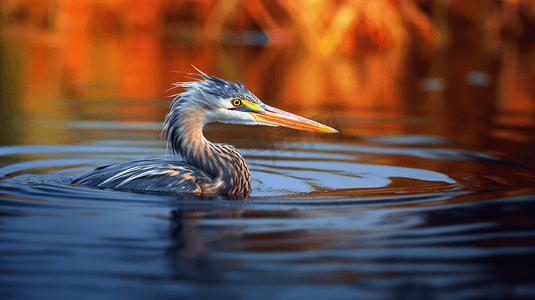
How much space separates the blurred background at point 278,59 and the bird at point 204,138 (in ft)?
2.78

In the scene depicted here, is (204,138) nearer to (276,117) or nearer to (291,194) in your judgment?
(276,117)

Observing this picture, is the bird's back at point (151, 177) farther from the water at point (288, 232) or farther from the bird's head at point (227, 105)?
the bird's head at point (227, 105)

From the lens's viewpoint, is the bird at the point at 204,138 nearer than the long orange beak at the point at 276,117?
Yes

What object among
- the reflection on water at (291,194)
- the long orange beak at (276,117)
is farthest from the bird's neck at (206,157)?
the long orange beak at (276,117)

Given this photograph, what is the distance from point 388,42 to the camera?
24609 millimetres

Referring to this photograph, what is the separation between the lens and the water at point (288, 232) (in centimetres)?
322

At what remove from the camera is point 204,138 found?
17.9 ft

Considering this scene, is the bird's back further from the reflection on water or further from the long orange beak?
the long orange beak

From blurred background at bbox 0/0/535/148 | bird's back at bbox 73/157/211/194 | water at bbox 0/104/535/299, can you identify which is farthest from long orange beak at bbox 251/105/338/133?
blurred background at bbox 0/0/535/148

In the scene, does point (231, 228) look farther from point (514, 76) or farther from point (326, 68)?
point (326, 68)

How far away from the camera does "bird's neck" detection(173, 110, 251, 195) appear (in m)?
5.36

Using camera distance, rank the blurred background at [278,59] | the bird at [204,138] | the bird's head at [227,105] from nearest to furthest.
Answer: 1. the bird at [204,138]
2. the bird's head at [227,105]
3. the blurred background at [278,59]

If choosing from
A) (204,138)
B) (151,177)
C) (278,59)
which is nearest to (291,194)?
(204,138)

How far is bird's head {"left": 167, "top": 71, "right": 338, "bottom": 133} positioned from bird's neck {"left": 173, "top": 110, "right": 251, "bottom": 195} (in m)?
0.09
